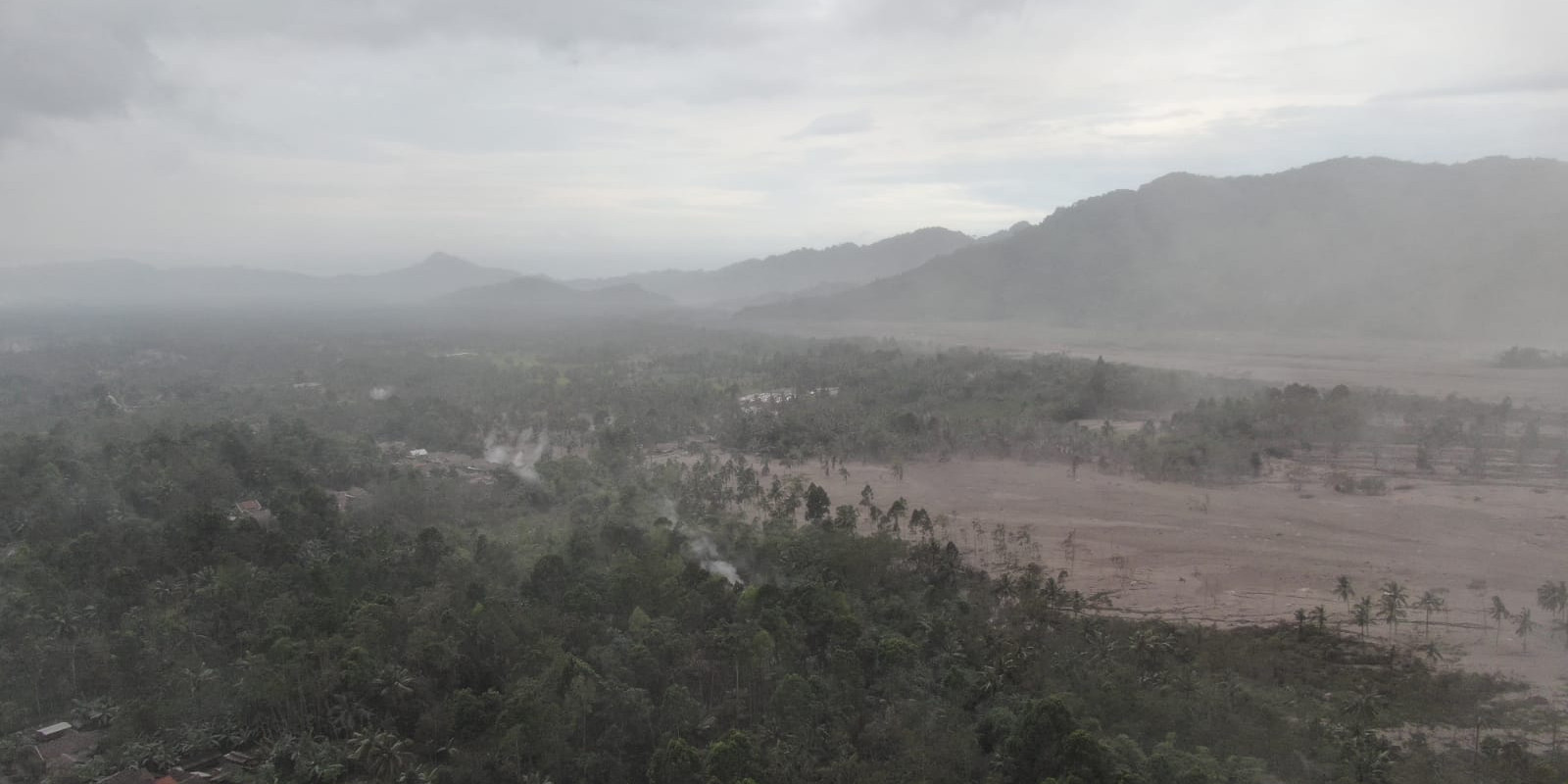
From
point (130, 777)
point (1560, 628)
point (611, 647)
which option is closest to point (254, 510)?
point (130, 777)

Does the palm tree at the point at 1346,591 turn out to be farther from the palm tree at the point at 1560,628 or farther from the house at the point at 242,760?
the house at the point at 242,760

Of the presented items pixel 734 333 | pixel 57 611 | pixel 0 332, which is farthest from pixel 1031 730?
pixel 0 332

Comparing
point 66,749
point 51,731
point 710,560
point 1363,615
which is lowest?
point 66,749

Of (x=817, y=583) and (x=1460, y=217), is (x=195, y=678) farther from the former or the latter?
(x=1460, y=217)

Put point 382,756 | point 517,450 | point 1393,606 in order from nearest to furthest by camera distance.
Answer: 1. point 382,756
2. point 1393,606
3. point 517,450

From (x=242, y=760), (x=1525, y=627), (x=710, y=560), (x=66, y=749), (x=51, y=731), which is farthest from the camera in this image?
(x=710, y=560)

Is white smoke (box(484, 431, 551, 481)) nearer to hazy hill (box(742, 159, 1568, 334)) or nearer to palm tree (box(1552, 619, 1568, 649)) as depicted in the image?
palm tree (box(1552, 619, 1568, 649))

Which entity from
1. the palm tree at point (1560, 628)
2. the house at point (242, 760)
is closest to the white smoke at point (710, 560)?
the house at point (242, 760)

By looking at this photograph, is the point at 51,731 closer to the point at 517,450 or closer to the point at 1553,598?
the point at 517,450
